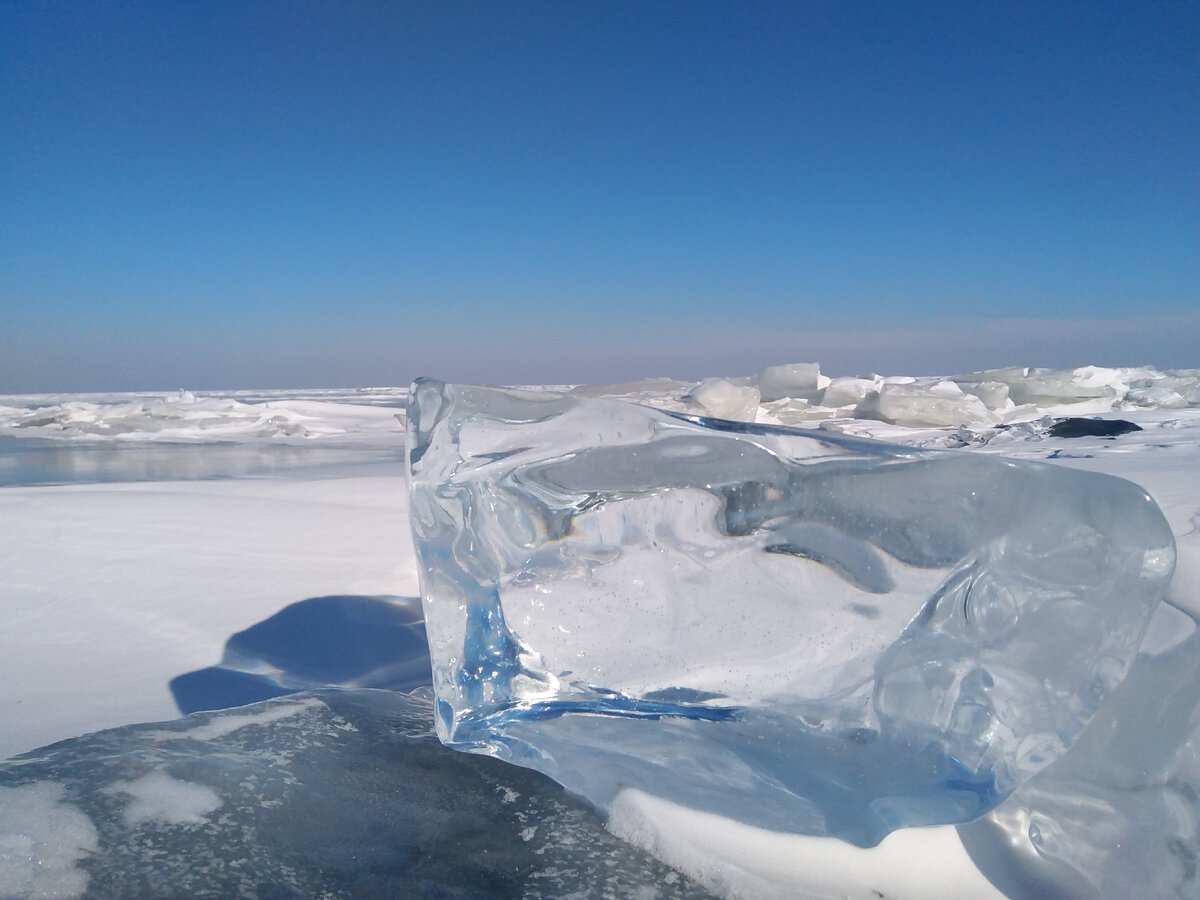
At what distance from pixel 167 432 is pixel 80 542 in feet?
27.0

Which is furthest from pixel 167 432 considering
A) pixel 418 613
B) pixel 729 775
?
pixel 729 775

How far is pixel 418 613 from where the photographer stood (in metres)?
2.16

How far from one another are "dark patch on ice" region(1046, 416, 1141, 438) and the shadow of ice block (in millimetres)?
4367

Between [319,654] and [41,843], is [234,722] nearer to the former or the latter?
[41,843]

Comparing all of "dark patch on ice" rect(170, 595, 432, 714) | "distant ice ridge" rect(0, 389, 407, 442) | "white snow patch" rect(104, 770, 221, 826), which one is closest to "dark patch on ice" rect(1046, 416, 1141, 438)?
"dark patch on ice" rect(170, 595, 432, 714)

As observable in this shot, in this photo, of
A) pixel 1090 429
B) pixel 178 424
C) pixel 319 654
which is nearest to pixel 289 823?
pixel 319 654

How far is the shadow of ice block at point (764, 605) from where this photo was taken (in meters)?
1.00

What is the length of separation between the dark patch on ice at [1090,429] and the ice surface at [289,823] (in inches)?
188

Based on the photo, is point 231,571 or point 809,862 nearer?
point 809,862

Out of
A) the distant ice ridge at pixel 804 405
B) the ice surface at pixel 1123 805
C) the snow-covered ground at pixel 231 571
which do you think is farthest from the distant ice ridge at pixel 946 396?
the ice surface at pixel 1123 805

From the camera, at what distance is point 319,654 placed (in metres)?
1.84

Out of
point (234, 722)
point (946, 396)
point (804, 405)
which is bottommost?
point (234, 722)

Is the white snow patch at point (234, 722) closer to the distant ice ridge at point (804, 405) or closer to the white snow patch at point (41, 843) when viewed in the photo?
the white snow patch at point (41, 843)

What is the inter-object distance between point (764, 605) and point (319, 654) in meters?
1.20
